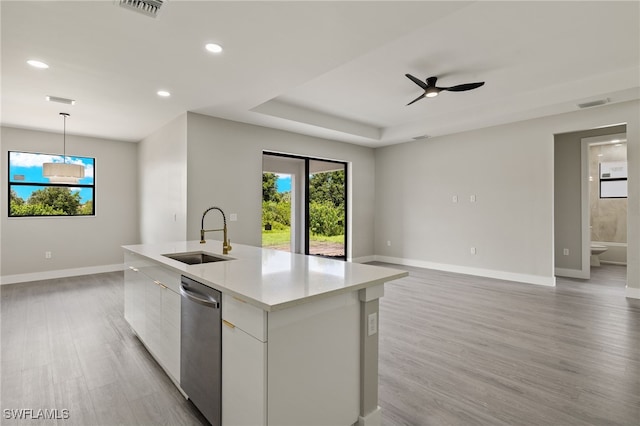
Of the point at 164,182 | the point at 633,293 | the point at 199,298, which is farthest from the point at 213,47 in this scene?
the point at 633,293

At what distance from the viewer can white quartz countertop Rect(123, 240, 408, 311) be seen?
4.64 ft

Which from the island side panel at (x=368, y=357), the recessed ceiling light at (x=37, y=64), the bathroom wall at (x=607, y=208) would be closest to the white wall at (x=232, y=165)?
the recessed ceiling light at (x=37, y=64)

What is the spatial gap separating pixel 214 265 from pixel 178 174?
3186 millimetres

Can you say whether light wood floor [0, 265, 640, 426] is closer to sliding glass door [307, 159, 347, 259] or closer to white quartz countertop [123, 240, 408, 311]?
white quartz countertop [123, 240, 408, 311]

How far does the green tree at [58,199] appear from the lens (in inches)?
219

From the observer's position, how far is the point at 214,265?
2115 mm

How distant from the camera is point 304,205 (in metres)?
6.46

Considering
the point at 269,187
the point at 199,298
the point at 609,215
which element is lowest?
the point at 199,298

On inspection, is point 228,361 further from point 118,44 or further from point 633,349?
point 633,349

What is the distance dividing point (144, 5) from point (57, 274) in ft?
18.2

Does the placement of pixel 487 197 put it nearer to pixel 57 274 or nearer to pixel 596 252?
pixel 596 252

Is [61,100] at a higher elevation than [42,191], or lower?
higher

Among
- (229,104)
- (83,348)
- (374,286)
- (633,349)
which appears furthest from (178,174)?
(633,349)

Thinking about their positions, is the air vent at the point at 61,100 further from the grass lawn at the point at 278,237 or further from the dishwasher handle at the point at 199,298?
the dishwasher handle at the point at 199,298
